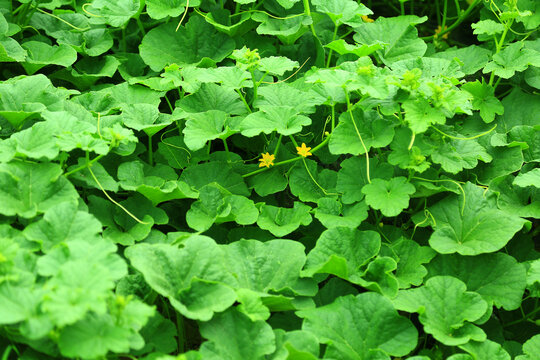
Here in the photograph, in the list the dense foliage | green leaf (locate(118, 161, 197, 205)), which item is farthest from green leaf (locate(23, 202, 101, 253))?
green leaf (locate(118, 161, 197, 205))

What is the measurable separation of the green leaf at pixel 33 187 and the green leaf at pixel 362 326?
1074mm

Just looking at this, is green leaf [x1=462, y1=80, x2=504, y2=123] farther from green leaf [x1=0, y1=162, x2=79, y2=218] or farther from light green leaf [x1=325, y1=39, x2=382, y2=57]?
green leaf [x1=0, y1=162, x2=79, y2=218]

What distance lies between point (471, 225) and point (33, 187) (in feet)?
6.25

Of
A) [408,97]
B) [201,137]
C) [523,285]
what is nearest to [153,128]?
[201,137]

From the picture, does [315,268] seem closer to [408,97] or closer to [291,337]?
[291,337]

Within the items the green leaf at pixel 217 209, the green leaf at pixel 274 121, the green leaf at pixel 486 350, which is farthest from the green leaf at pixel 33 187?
the green leaf at pixel 486 350

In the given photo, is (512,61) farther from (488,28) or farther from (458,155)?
(458,155)

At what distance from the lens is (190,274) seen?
7.80ft

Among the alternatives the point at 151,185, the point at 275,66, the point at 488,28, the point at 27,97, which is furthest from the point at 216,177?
the point at 488,28

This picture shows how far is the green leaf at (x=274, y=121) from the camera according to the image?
9.41ft

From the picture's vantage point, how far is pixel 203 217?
285cm

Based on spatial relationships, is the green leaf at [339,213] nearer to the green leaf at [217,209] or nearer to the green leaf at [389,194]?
the green leaf at [389,194]

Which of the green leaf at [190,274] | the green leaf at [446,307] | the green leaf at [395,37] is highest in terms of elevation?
the green leaf at [395,37]

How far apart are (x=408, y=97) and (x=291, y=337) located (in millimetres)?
1219
